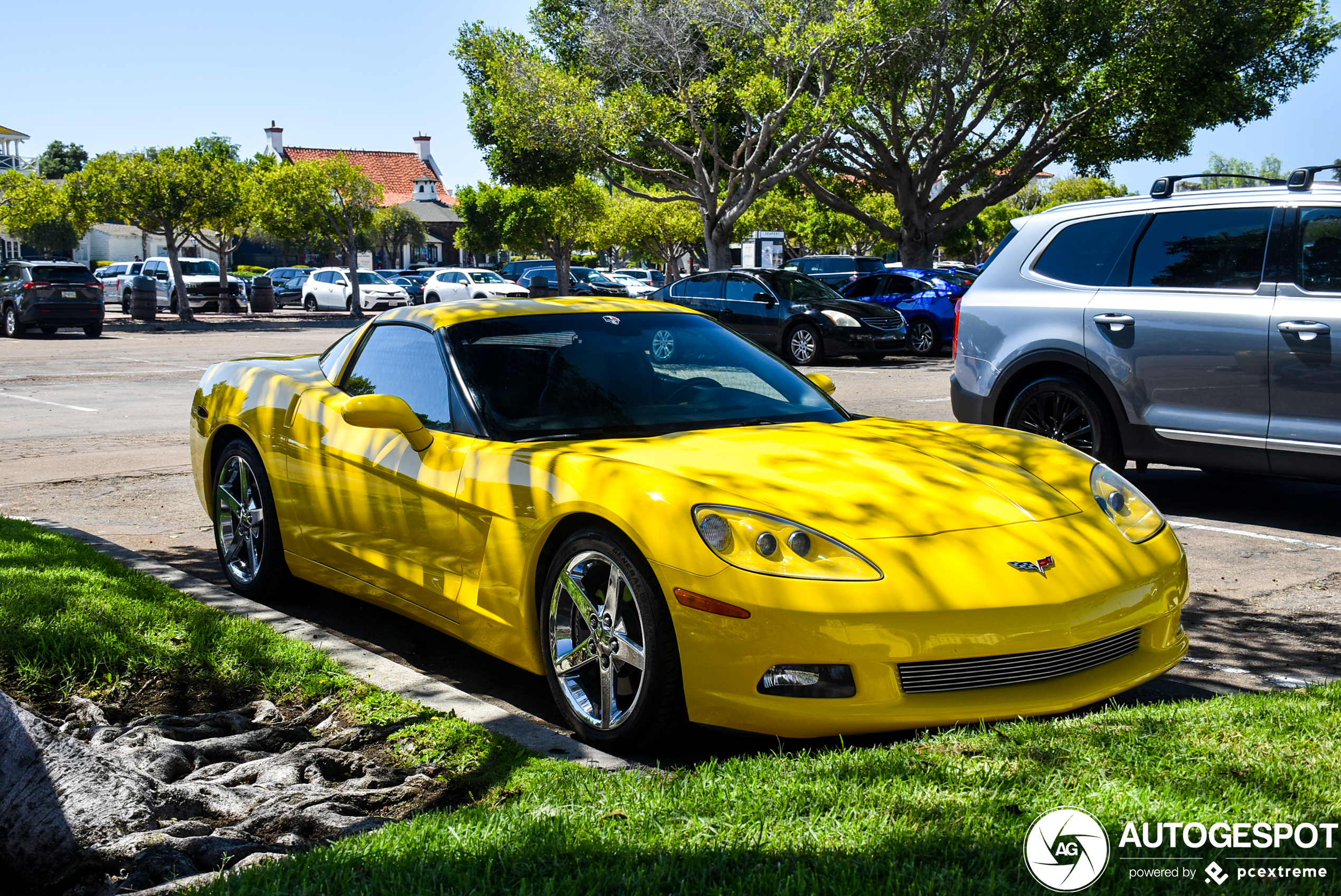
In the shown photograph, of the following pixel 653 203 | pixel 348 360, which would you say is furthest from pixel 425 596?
pixel 653 203

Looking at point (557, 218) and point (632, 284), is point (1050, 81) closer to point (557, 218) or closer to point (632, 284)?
point (632, 284)

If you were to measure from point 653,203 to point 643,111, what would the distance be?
96.1 ft

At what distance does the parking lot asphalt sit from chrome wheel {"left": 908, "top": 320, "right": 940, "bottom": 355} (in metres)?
6.80

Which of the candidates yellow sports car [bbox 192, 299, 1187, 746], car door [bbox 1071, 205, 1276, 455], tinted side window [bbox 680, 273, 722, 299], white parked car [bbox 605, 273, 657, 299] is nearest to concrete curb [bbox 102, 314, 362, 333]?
white parked car [bbox 605, 273, 657, 299]

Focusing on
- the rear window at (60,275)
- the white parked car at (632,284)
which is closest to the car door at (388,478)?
the rear window at (60,275)

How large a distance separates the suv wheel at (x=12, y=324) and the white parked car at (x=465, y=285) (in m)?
13.2

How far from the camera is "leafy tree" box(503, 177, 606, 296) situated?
4912 centimetres

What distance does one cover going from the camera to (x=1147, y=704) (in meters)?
3.83

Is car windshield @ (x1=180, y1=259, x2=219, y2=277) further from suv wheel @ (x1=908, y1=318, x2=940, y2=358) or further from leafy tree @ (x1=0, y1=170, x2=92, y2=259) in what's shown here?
suv wheel @ (x1=908, y1=318, x2=940, y2=358)

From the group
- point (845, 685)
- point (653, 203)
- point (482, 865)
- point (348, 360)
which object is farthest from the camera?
point (653, 203)

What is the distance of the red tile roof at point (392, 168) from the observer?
78.6 m

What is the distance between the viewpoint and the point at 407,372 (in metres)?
5.20

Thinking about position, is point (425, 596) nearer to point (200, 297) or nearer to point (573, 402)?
point (573, 402)

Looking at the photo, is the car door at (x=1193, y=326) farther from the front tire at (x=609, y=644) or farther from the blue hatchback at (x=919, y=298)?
the blue hatchback at (x=919, y=298)
